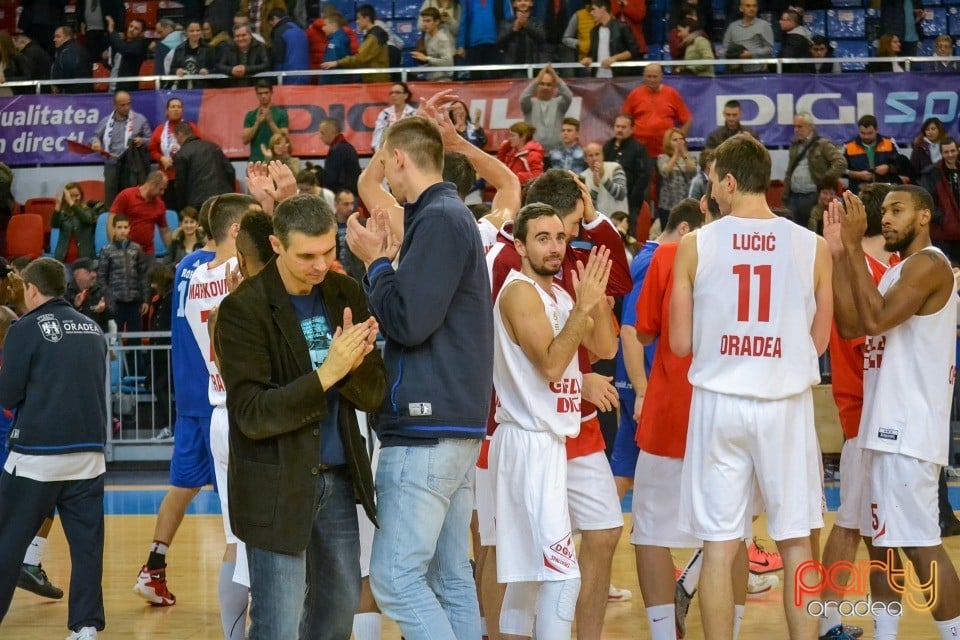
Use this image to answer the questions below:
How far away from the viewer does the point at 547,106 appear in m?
15.9

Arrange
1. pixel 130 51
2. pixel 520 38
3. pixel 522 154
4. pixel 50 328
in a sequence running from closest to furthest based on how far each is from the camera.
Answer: pixel 50 328 < pixel 522 154 < pixel 520 38 < pixel 130 51

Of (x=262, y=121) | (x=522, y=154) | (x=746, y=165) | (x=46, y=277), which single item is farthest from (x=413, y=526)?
(x=262, y=121)

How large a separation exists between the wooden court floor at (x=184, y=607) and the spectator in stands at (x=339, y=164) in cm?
660

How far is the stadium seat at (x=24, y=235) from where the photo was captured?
56.0 ft

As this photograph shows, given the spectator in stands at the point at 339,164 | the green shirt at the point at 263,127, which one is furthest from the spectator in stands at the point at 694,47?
the green shirt at the point at 263,127

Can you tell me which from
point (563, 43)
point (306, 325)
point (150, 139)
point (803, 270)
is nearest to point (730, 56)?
point (563, 43)

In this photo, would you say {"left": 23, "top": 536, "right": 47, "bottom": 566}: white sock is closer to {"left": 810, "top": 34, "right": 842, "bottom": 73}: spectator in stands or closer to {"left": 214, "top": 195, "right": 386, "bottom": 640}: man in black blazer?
{"left": 214, "top": 195, "right": 386, "bottom": 640}: man in black blazer

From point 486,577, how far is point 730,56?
12386 mm

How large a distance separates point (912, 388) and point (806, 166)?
378 inches

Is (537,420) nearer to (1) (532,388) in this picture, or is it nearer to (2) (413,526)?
(1) (532,388)

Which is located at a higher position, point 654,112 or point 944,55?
point 944,55

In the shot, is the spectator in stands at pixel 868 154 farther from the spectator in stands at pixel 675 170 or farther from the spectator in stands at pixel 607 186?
the spectator in stands at pixel 607 186

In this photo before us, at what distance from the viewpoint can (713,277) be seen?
18.0 ft

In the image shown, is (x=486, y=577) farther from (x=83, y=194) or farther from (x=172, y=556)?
(x=83, y=194)
